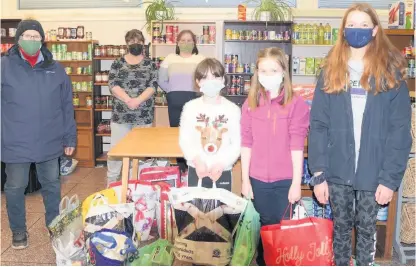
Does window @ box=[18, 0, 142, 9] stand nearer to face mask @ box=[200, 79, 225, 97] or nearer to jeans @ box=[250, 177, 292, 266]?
face mask @ box=[200, 79, 225, 97]

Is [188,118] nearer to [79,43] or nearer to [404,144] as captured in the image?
[404,144]

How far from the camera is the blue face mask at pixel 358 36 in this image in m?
2.41

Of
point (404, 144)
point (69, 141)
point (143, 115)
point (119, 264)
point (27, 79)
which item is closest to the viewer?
point (404, 144)

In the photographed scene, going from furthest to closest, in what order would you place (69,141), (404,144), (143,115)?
(143,115) < (69,141) < (404,144)

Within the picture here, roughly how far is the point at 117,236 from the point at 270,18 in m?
4.13

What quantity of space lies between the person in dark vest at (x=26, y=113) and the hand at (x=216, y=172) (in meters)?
1.22

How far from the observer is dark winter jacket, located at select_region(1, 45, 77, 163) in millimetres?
3250

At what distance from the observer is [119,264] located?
2.78 meters

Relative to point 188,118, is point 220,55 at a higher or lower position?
higher

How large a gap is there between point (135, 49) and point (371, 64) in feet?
8.12

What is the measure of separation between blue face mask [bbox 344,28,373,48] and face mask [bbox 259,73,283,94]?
410 millimetres

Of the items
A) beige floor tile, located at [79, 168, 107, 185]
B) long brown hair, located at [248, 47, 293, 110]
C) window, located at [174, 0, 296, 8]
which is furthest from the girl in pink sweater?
window, located at [174, 0, 296, 8]

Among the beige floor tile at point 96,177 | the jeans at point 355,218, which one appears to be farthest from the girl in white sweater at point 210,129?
the beige floor tile at point 96,177

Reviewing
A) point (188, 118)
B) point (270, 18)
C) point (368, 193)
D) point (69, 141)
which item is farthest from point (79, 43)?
point (368, 193)
